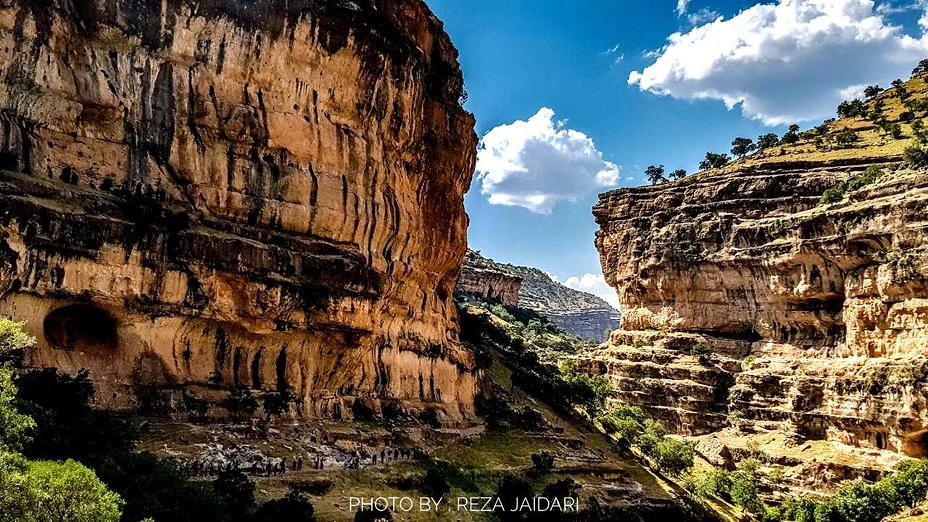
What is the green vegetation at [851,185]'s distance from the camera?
2581 inches

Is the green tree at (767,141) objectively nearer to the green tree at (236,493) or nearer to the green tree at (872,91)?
the green tree at (872,91)

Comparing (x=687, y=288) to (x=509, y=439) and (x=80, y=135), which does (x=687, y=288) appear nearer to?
(x=509, y=439)

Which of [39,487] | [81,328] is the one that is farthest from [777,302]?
[39,487]

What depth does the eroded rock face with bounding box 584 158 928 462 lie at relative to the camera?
179 feet

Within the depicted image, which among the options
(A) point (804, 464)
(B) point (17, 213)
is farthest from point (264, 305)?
(A) point (804, 464)

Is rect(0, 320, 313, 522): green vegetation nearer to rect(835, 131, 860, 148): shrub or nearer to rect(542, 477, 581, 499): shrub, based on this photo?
rect(542, 477, 581, 499): shrub

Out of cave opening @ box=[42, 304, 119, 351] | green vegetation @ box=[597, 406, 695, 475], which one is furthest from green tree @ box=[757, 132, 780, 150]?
cave opening @ box=[42, 304, 119, 351]

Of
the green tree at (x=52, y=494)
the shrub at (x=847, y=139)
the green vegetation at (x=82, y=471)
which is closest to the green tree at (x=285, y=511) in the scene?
the green vegetation at (x=82, y=471)

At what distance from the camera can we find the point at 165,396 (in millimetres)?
27906

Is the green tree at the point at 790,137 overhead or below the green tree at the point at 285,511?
overhead

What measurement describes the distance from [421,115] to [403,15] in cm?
694

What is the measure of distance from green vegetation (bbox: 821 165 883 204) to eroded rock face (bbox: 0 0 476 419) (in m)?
49.7

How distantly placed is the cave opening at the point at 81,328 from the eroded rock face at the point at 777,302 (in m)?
57.3

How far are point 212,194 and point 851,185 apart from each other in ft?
214
